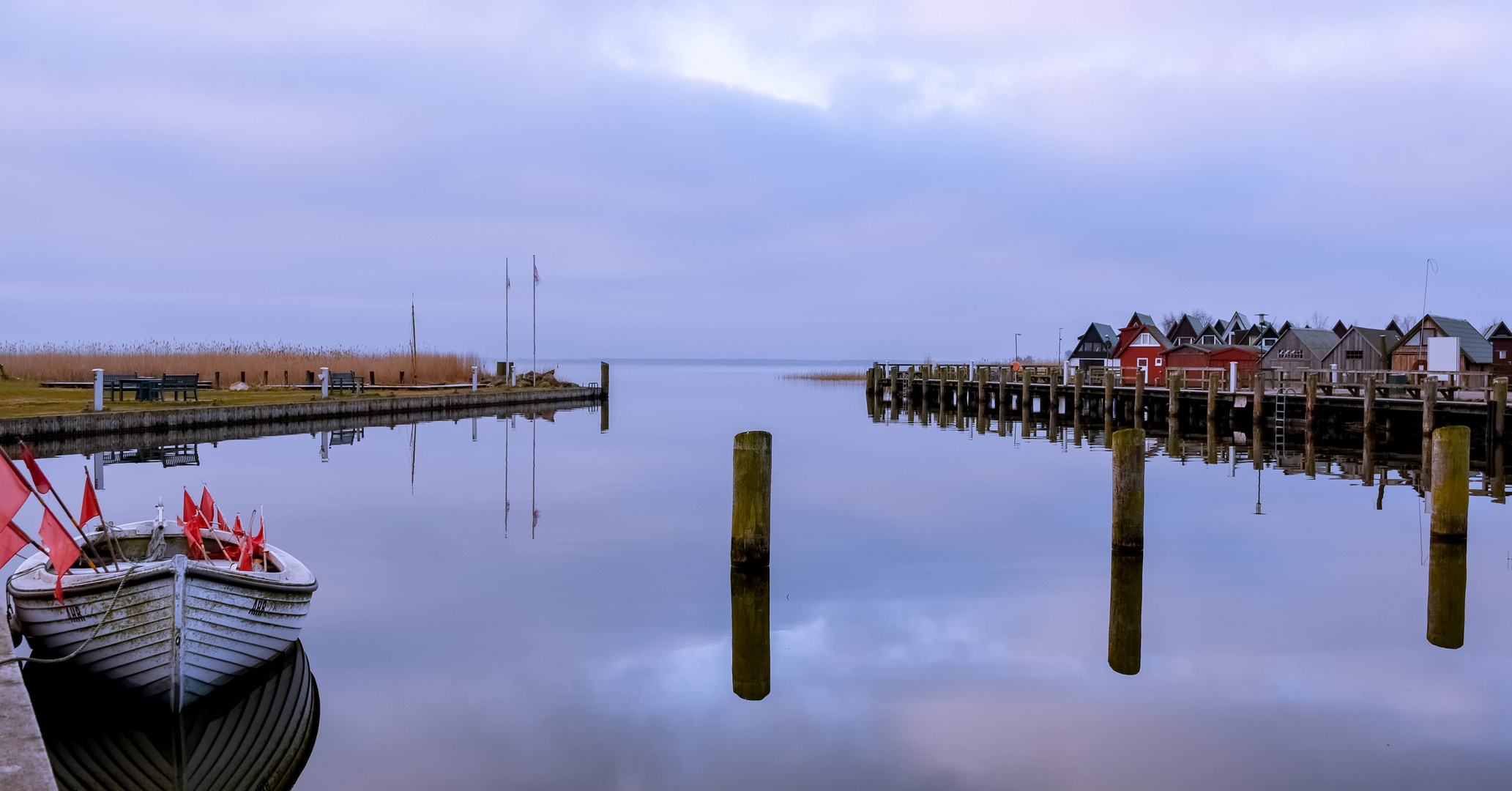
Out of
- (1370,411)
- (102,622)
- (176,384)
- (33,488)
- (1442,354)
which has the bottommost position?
(102,622)

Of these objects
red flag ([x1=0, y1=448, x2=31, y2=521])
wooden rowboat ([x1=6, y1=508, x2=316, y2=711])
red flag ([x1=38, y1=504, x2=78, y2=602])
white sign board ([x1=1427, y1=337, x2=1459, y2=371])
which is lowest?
A: wooden rowboat ([x1=6, y1=508, x2=316, y2=711])

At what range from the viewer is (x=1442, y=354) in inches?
1608

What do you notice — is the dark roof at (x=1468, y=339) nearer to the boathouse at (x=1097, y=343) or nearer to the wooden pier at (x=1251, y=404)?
the wooden pier at (x=1251, y=404)

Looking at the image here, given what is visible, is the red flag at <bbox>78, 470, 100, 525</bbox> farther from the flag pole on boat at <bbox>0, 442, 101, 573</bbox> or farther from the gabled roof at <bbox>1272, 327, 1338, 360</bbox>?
the gabled roof at <bbox>1272, 327, 1338, 360</bbox>

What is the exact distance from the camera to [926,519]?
746 inches

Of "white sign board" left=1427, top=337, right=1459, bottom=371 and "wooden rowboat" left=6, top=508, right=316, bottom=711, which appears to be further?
"white sign board" left=1427, top=337, right=1459, bottom=371

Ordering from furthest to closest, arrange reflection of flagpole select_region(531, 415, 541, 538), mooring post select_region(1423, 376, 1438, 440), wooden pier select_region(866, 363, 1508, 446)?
wooden pier select_region(866, 363, 1508, 446) → mooring post select_region(1423, 376, 1438, 440) → reflection of flagpole select_region(531, 415, 541, 538)

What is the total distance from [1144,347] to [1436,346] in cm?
2434

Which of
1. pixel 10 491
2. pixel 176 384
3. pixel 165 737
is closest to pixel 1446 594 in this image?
pixel 165 737

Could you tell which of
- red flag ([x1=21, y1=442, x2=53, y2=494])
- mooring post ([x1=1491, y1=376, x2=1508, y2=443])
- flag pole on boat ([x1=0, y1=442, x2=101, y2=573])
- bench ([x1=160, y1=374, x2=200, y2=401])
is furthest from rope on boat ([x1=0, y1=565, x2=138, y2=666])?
mooring post ([x1=1491, y1=376, x2=1508, y2=443])

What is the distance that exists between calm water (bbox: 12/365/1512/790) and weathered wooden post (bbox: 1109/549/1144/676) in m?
0.17

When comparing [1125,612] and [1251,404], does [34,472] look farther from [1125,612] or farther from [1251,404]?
[1251,404]

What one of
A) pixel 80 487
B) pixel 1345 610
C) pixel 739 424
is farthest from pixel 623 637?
pixel 739 424

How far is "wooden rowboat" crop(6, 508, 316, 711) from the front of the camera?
23.9 feet
